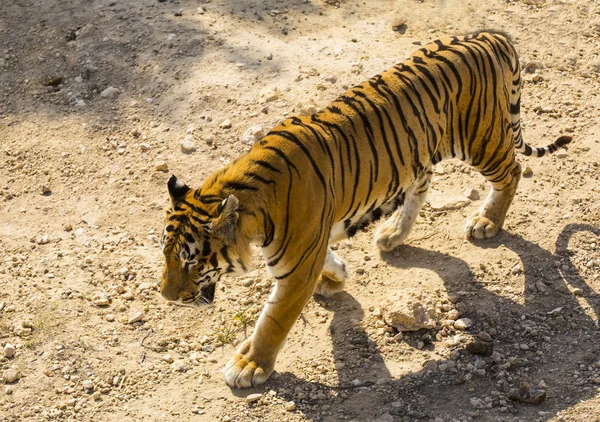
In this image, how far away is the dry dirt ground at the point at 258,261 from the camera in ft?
16.0

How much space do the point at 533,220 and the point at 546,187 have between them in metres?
0.40

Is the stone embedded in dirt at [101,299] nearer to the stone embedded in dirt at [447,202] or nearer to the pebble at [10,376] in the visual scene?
the pebble at [10,376]

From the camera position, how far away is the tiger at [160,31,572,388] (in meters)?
4.43

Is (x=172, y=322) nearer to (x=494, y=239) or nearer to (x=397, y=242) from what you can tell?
(x=397, y=242)

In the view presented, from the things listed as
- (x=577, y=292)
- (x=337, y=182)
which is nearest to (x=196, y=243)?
(x=337, y=182)

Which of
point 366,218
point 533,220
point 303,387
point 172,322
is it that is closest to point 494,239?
point 533,220

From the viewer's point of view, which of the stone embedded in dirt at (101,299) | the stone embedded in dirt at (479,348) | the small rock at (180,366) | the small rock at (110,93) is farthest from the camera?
the small rock at (110,93)

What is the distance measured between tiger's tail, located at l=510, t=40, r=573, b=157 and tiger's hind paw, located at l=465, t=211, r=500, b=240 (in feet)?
1.95

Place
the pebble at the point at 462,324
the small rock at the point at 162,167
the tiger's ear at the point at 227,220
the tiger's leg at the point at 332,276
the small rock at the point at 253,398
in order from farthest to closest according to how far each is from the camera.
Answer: the small rock at the point at 162,167 < the tiger's leg at the point at 332,276 < the pebble at the point at 462,324 < the small rock at the point at 253,398 < the tiger's ear at the point at 227,220

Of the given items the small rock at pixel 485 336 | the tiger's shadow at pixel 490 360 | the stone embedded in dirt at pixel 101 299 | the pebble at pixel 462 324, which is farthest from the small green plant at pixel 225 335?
the small rock at pixel 485 336

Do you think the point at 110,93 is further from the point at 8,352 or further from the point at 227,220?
the point at 227,220

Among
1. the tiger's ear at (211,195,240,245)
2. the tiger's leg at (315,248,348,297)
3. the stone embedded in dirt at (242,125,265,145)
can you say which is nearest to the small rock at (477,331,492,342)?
the tiger's leg at (315,248,348,297)

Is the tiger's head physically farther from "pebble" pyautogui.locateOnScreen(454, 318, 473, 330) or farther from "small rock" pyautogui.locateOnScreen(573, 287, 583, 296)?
"small rock" pyautogui.locateOnScreen(573, 287, 583, 296)

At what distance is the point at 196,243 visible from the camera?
4.36 metres
